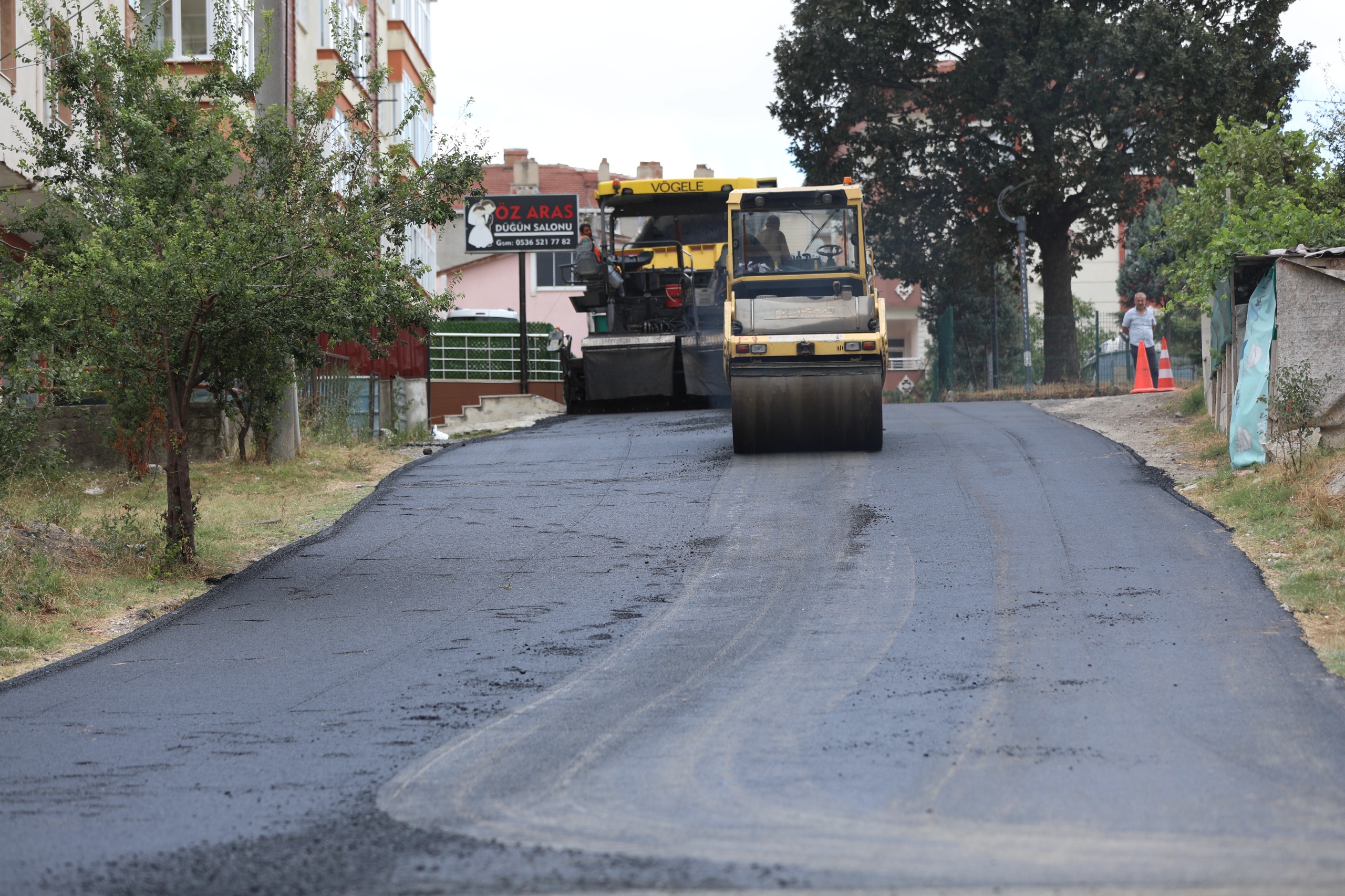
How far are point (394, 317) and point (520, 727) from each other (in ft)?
18.6

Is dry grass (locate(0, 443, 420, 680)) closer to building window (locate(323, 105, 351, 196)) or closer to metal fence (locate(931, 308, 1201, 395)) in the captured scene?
building window (locate(323, 105, 351, 196))

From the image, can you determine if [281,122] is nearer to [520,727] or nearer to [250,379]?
[250,379]

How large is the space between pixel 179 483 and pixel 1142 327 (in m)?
19.5

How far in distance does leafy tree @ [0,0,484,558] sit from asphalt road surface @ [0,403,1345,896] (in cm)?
187

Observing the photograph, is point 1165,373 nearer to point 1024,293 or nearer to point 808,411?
point 1024,293

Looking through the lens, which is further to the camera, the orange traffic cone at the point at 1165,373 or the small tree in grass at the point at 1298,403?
the orange traffic cone at the point at 1165,373

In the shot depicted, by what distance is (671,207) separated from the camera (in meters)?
23.5

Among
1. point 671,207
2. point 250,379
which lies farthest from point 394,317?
point 671,207

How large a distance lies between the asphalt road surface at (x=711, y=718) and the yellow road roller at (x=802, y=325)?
289 cm

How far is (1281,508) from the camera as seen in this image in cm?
1155

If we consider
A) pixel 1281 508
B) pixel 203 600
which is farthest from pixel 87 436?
pixel 1281 508

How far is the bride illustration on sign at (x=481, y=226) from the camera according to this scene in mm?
25312

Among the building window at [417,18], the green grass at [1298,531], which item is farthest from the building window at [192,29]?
the building window at [417,18]

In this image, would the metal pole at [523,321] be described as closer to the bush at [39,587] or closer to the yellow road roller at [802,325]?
the yellow road roller at [802,325]
